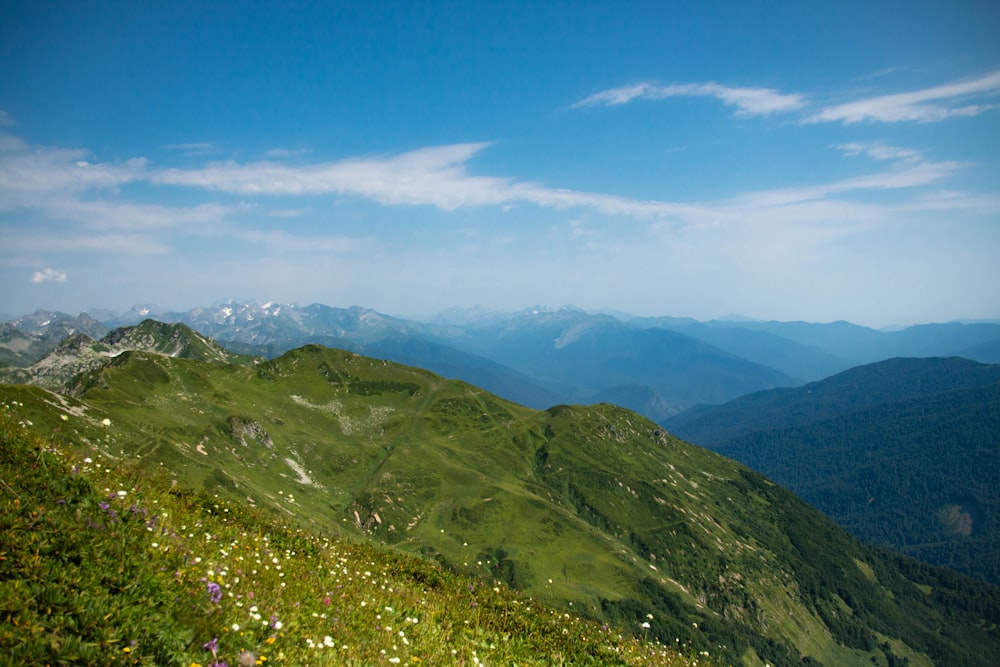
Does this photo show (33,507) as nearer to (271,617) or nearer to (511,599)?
(271,617)

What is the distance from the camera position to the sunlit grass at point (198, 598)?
642 cm

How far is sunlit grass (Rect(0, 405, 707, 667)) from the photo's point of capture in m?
6.42

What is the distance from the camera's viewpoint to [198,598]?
7961 millimetres

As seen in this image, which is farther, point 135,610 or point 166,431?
point 166,431

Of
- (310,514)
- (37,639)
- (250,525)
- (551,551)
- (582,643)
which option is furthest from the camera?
(551,551)

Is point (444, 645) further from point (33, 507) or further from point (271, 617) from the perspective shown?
point (33, 507)

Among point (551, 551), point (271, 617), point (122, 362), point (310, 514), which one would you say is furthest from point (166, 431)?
point (271, 617)

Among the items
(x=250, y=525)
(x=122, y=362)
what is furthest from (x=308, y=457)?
(x=250, y=525)

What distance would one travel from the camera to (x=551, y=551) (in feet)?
589

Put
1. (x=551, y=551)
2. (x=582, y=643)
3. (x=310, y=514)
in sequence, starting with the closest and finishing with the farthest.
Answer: (x=582, y=643) < (x=310, y=514) < (x=551, y=551)

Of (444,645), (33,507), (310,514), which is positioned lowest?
(310,514)

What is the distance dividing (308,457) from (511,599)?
192730 mm

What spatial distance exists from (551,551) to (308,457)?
323 ft

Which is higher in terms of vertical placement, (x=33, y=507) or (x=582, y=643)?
(x=33, y=507)
